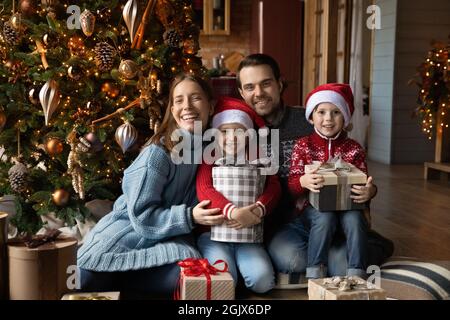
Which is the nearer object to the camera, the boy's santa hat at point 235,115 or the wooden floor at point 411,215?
the boy's santa hat at point 235,115

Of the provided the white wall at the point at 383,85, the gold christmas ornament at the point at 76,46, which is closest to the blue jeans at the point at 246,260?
the gold christmas ornament at the point at 76,46

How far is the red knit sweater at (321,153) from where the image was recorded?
241 cm

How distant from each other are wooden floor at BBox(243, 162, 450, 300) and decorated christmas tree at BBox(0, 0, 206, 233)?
3.69 ft

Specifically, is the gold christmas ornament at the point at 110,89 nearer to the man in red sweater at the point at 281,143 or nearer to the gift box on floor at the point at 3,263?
the man in red sweater at the point at 281,143

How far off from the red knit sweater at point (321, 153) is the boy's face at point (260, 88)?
25 cm

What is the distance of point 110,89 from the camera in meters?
3.01

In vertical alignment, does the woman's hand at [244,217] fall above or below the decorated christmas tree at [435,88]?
below

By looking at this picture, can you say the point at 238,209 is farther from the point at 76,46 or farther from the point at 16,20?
the point at 16,20

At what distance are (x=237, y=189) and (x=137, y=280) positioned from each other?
1.74 feet

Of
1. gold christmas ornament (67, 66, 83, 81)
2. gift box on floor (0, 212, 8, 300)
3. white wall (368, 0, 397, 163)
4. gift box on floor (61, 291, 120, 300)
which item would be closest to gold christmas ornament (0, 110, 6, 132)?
gold christmas ornament (67, 66, 83, 81)

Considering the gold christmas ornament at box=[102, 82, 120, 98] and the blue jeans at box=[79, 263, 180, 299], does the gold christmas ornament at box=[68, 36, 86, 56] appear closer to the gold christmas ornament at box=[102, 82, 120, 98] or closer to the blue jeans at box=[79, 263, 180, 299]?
the gold christmas ornament at box=[102, 82, 120, 98]

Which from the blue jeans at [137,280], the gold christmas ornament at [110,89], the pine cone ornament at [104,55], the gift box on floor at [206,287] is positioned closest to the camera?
the gift box on floor at [206,287]

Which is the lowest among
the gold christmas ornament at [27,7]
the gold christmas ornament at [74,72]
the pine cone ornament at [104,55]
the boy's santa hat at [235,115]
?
the boy's santa hat at [235,115]
